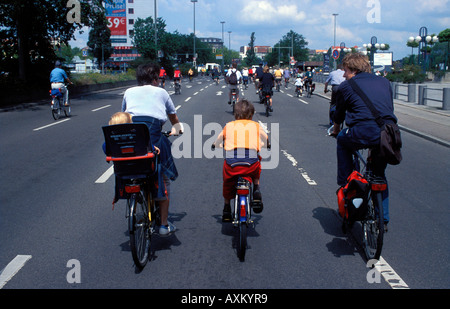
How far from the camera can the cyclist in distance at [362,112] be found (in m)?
4.34

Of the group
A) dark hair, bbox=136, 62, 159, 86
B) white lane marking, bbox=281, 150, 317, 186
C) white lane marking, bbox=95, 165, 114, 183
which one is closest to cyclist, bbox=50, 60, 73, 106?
white lane marking, bbox=95, 165, 114, 183

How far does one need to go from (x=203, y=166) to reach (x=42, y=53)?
24.4 m

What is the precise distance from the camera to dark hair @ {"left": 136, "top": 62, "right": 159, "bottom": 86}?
4699mm

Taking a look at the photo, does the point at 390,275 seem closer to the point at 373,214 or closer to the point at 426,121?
the point at 373,214

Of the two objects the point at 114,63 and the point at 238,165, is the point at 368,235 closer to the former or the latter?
the point at 238,165

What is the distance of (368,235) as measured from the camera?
440 cm

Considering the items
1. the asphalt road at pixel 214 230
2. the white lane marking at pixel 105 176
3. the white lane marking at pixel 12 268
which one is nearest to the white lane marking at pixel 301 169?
the asphalt road at pixel 214 230

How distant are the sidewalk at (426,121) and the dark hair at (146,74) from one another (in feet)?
27.7

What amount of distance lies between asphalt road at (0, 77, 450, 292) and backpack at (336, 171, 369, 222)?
0.41 meters

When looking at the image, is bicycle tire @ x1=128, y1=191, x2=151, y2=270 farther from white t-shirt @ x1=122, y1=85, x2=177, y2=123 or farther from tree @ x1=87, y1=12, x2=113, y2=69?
tree @ x1=87, y1=12, x2=113, y2=69

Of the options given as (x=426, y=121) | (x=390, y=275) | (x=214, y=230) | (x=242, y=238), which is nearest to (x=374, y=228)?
(x=390, y=275)

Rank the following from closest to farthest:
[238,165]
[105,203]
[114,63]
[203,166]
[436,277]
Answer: [436,277] < [238,165] < [105,203] < [203,166] < [114,63]

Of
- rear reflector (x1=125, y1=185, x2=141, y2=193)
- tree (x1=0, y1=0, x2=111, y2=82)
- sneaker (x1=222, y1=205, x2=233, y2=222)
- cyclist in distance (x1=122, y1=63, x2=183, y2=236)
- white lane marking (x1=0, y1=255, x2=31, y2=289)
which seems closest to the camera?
white lane marking (x1=0, y1=255, x2=31, y2=289)
